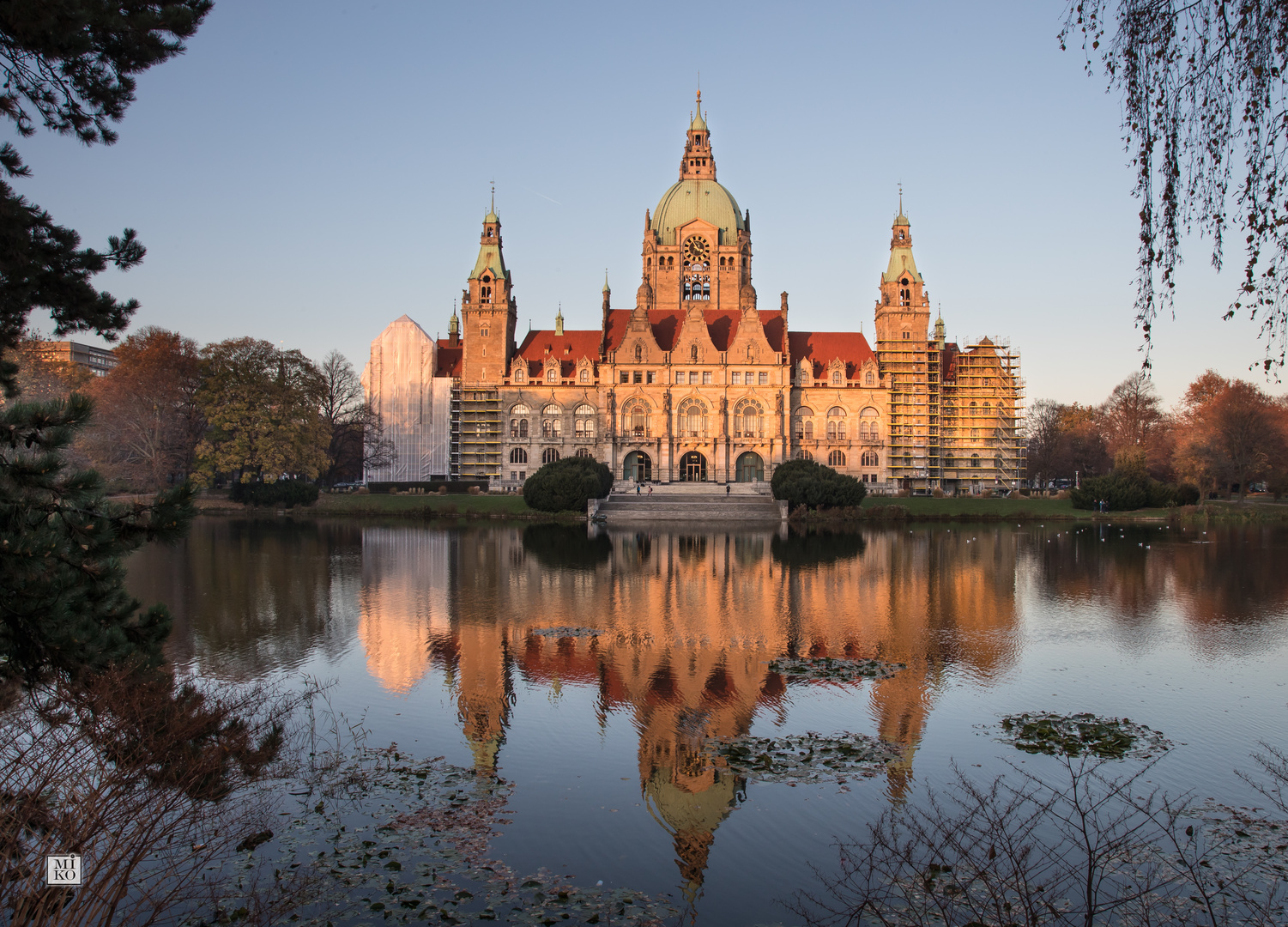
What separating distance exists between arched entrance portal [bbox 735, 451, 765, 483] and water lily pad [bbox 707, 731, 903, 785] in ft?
202

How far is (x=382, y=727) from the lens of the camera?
40.8 ft

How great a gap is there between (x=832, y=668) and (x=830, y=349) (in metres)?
65.4

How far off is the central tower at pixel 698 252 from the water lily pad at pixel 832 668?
66.9 metres

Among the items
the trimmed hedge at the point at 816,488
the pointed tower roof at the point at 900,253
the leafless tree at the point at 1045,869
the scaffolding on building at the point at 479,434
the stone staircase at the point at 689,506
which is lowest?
the leafless tree at the point at 1045,869

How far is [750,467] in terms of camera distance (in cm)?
7394

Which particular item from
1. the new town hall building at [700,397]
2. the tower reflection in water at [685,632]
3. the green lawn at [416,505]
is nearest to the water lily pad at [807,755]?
the tower reflection in water at [685,632]

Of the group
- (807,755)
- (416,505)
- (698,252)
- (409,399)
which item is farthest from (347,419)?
(807,755)

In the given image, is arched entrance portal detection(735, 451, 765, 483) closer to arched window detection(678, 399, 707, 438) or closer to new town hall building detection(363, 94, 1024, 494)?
new town hall building detection(363, 94, 1024, 494)

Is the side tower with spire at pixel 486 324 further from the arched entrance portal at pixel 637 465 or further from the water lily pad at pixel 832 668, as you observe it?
the water lily pad at pixel 832 668

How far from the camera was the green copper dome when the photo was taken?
83.3m

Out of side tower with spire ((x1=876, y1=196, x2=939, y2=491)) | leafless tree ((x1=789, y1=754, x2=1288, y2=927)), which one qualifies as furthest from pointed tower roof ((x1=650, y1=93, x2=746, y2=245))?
leafless tree ((x1=789, y1=754, x2=1288, y2=927))

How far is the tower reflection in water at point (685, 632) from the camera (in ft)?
39.1

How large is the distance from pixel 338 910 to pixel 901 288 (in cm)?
7511

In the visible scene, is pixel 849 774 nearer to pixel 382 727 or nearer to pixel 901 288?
pixel 382 727
